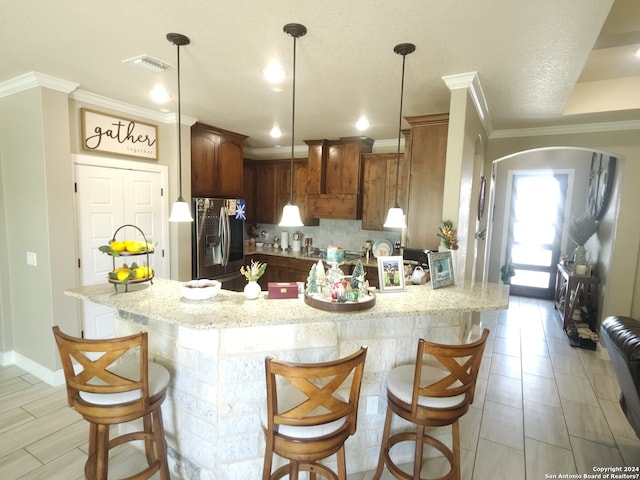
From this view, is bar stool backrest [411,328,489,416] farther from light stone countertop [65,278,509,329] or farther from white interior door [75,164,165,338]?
white interior door [75,164,165,338]

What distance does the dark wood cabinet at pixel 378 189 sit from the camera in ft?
15.7

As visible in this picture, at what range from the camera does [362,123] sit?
162 inches

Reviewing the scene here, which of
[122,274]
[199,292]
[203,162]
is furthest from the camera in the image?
[203,162]

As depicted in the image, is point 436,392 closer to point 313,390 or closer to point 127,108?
point 313,390

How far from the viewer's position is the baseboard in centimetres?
315

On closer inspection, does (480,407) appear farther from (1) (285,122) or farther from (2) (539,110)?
(1) (285,122)

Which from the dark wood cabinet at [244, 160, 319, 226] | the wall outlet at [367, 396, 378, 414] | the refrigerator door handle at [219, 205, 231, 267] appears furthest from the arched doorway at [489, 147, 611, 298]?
the wall outlet at [367, 396, 378, 414]

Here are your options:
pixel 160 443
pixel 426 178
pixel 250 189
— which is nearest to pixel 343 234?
pixel 250 189

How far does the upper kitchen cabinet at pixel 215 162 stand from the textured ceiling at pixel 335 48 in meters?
0.90

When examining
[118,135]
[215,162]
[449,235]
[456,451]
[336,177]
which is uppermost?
[118,135]

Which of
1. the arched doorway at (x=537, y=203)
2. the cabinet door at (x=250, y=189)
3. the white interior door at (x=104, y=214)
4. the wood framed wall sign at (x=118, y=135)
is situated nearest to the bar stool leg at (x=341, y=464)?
the white interior door at (x=104, y=214)

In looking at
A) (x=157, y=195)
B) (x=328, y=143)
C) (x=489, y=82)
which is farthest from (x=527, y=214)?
(x=157, y=195)

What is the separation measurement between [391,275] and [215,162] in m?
3.23

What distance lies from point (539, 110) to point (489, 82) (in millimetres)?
1128
